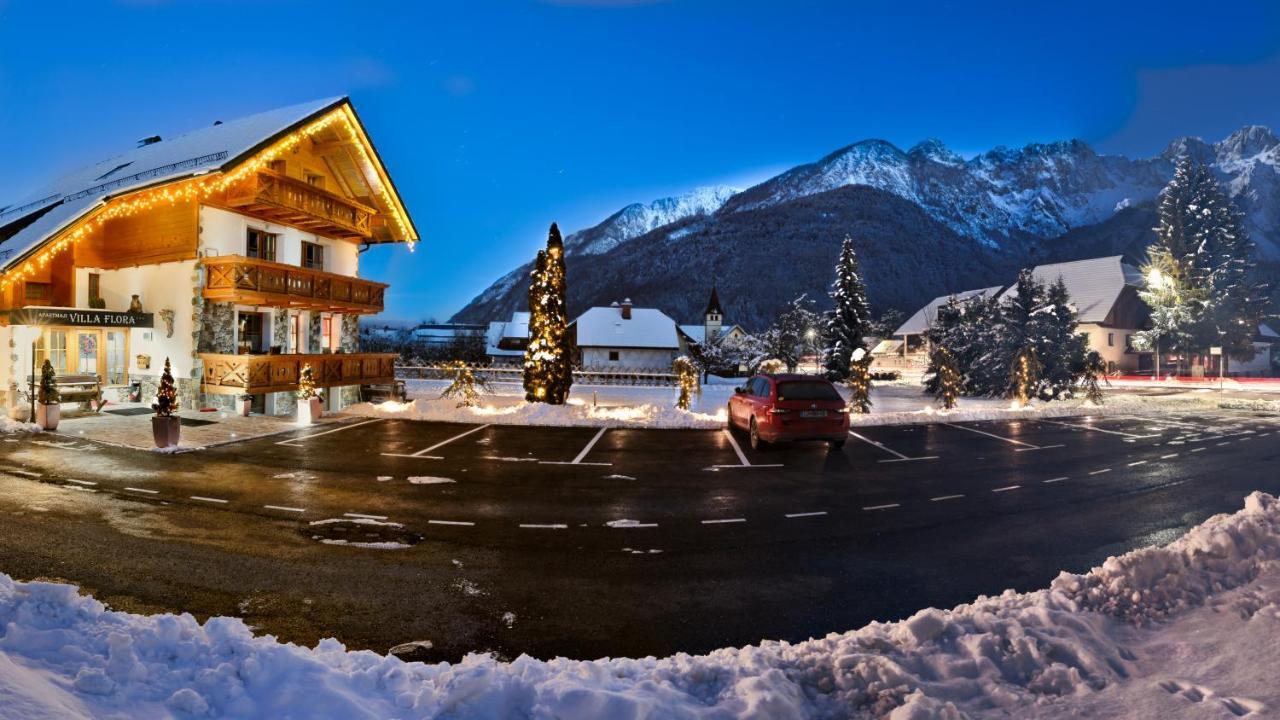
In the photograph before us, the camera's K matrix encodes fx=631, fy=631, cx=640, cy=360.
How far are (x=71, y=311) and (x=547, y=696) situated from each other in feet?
77.2

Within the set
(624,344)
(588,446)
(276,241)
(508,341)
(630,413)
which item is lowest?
(588,446)

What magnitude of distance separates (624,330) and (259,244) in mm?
41972

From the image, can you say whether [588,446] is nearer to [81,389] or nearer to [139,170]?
[81,389]

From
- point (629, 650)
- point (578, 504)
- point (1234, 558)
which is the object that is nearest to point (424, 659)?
point (629, 650)

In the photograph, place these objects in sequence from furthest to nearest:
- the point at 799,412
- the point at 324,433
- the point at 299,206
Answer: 1. the point at 299,206
2. the point at 324,433
3. the point at 799,412

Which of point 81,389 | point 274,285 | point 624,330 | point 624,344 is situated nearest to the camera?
point 81,389

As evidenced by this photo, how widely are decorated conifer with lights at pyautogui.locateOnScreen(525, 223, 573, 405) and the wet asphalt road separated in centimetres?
952

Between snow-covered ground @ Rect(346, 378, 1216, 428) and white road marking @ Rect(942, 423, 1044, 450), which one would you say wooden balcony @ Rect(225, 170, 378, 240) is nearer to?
snow-covered ground @ Rect(346, 378, 1216, 428)

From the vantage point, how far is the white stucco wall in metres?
21.1

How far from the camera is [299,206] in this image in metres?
22.8

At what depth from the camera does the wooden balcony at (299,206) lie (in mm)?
21250

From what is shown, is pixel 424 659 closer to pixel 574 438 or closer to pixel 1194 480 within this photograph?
pixel 574 438

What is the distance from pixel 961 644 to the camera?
443cm

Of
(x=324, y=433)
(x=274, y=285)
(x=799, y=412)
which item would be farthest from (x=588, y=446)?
(x=274, y=285)
